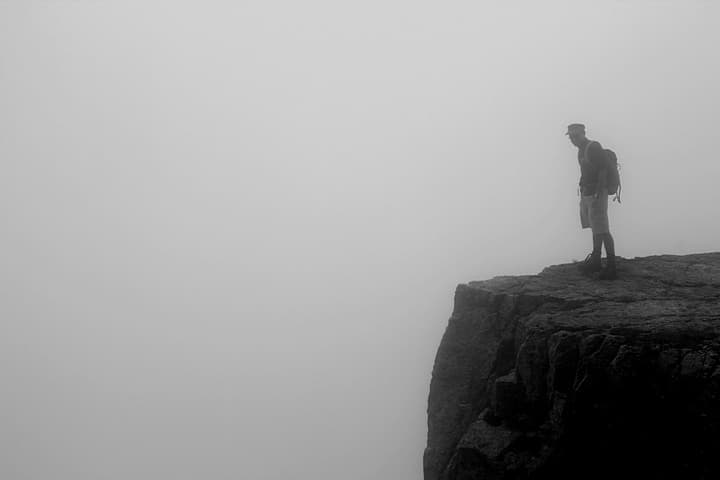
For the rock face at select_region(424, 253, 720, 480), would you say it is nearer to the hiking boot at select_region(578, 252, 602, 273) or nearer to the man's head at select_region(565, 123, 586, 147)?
the hiking boot at select_region(578, 252, 602, 273)

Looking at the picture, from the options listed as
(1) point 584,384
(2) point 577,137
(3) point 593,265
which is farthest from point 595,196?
(1) point 584,384

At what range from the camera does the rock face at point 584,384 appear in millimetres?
7891

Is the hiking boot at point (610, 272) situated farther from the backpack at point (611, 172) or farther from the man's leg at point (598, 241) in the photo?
the backpack at point (611, 172)

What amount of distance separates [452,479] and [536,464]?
189 cm

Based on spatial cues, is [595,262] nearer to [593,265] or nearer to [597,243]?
[593,265]

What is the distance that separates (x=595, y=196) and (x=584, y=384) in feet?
19.3

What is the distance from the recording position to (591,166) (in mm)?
12953

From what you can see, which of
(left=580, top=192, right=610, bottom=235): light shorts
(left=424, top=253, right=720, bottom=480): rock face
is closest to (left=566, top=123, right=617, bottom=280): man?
(left=580, top=192, right=610, bottom=235): light shorts

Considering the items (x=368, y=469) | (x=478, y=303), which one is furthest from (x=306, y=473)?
(x=478, y=303)

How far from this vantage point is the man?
504 inches

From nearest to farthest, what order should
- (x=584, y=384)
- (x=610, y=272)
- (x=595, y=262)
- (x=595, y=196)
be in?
(x=584, y=384) < (x=610, y=272) < (x=595, y=196) < (x=595, y=262)

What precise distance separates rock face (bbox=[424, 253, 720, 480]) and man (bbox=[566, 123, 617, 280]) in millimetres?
851

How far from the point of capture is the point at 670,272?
1291 cm

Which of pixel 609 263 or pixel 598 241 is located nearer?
pixel 609 263
